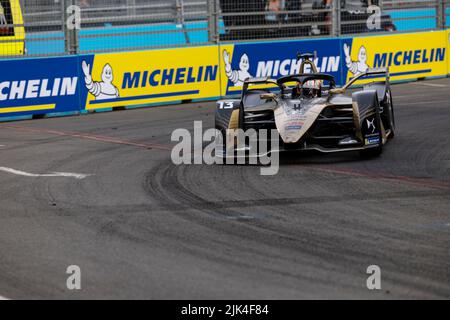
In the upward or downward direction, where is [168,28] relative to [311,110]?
upward

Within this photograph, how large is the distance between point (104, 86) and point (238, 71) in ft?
10.1

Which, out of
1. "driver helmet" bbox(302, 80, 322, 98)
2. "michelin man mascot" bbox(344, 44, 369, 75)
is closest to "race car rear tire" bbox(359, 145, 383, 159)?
"driver helmet" bbox(302, 80, 322, 98)

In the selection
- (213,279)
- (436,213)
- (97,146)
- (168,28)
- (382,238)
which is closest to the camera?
(213,279)

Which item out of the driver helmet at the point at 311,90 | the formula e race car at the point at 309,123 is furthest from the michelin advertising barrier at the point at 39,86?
the driver helmet at the point at 311,90

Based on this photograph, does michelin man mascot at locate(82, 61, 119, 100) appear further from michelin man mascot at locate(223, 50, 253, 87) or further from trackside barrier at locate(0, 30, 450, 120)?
michelin man mascot at locate(223, 50, 253, 87)

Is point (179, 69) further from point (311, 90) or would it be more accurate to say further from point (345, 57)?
point (311, 90)

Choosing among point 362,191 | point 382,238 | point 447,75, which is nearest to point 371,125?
point 362,191

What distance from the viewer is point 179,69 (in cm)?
1931

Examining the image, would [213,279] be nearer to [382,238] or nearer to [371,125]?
[382,238]

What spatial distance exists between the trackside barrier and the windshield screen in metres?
0.68

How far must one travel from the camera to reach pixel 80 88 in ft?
59.6

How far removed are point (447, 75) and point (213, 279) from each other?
17512mm

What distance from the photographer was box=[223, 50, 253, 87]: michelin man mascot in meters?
19.9

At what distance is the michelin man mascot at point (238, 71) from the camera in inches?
782
